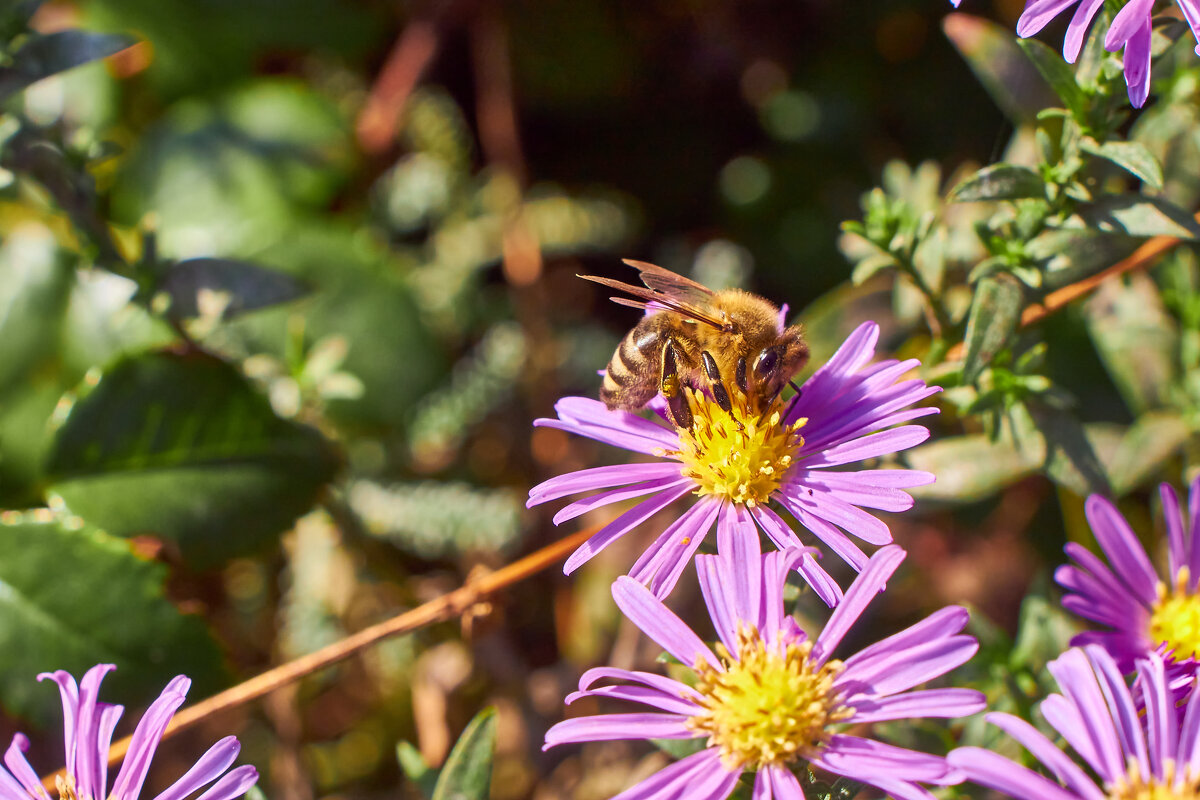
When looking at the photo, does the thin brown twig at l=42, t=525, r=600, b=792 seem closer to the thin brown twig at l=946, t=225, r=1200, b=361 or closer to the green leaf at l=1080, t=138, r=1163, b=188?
the thin brown twig at l=946, t=225, r=1200, b=361

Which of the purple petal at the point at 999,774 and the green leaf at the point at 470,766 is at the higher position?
the green leaf at the point at 470,766

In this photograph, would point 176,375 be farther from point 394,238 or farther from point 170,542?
point 394,238

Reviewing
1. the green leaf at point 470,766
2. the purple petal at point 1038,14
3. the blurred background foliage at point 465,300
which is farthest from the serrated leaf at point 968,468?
the green leaf at point 470,766

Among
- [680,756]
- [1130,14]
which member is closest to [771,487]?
[680,756]

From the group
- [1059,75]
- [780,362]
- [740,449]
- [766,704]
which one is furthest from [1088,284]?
[766,704]

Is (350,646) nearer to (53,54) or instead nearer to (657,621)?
(657,621)

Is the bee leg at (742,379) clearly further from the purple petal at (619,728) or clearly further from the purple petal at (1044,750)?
the purple petal at (1044,750)
